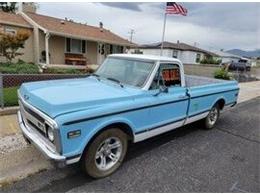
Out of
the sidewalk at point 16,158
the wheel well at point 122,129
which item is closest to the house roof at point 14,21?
the sidewalk at point 16,158

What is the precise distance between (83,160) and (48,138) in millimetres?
584

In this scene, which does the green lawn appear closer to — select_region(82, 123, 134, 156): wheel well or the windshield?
the windshield

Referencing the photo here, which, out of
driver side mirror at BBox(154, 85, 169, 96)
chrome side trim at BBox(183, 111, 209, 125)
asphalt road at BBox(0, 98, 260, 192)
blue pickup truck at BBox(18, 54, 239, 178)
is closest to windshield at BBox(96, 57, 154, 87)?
blue pickup truck at BBox(18, 54, 239, 178)

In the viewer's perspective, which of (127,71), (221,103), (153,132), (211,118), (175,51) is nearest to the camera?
(153,132)

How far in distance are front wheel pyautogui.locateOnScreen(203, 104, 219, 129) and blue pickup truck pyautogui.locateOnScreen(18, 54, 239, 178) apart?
795 millimetres

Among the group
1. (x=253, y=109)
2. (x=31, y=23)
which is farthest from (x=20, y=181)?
(x=31, y=23)

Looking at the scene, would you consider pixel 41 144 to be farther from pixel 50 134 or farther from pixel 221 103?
pixel 221 103

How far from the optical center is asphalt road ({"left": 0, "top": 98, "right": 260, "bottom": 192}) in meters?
3.45

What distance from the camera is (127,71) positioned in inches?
179

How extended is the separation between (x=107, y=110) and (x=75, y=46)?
15843 millimetres

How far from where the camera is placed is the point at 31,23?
1645cm

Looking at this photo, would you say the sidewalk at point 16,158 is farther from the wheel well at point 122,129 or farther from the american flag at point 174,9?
the american flag at point 174,9

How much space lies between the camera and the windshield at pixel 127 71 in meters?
4.30

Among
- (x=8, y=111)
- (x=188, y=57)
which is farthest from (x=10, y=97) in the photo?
(x=188, y=57)
